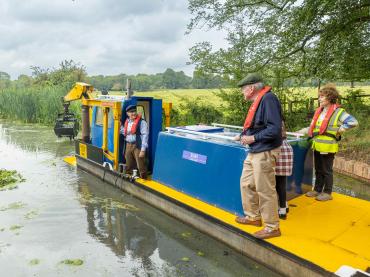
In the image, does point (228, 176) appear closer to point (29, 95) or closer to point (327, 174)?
point (327, 174)

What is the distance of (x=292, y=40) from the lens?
11242 millimetres

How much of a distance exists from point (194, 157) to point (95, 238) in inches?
74.1

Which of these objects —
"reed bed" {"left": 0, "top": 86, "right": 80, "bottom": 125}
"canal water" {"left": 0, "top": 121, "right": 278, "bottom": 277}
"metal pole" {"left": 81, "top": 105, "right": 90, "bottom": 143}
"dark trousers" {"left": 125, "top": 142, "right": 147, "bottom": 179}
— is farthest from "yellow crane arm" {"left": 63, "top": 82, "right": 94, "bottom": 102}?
"reed bed" {"left": 0, "top": 86, "right": 80, "bottom": 125}

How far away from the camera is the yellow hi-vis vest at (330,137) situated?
4.99 m

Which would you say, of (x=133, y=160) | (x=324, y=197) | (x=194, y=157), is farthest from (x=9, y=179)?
(x=324, y=197)

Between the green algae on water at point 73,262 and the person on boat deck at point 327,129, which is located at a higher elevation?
the person on boat deck at point 327,129

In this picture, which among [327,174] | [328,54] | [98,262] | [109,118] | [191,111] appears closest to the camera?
[98,262]

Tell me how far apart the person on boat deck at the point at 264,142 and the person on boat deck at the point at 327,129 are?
1.38 meters

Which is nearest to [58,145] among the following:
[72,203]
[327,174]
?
[72,203]

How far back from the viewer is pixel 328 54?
10242 mm

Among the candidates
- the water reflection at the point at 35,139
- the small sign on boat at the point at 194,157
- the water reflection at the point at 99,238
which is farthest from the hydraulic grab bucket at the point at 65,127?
the small sign on boat at the point at 194,157

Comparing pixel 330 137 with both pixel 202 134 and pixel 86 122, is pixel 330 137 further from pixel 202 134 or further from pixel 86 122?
pixel 86 122

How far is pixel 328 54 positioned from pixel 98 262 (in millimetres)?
8762

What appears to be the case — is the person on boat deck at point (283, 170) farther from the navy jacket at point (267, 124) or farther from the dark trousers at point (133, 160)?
the dark trousers at point (133, 160)
